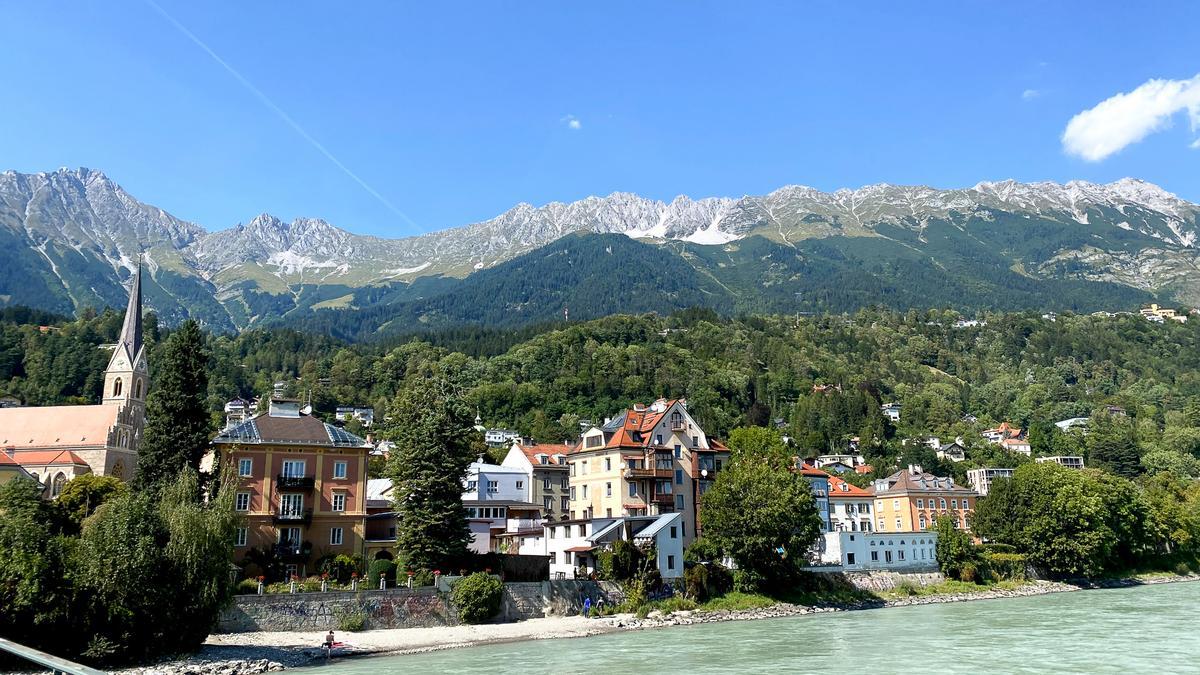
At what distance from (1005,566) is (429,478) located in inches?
2053

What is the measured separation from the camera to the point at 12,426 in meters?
85.8

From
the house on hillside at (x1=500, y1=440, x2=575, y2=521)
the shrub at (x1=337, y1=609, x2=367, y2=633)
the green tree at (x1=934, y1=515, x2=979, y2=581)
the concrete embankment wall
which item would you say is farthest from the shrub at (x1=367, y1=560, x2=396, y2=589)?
the green tree at (x1=934, y1=515, x2=979, y2=581)

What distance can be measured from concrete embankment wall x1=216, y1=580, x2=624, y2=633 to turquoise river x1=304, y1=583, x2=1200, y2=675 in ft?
18.8

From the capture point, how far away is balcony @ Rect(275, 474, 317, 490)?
55.5 metres

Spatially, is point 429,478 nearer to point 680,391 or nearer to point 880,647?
point 880,647

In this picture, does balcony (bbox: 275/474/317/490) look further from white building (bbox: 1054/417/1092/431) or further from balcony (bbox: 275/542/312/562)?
white building (bbox: 1054/417/1092/431)

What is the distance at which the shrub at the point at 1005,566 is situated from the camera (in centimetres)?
7438

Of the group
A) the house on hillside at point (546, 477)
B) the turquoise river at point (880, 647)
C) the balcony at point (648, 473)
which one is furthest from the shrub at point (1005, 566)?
the house on hillside at point (546, 477)

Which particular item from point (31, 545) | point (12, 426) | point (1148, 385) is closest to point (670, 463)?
point (31, 545)

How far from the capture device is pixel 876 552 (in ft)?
242

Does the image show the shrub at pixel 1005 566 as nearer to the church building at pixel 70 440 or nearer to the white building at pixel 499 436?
the church building at pixel 70 440

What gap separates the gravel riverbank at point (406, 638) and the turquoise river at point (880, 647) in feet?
4.62

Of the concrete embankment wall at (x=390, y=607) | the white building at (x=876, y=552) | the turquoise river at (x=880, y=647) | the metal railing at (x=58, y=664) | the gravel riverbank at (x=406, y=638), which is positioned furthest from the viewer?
the white building at (x=876, y=552)

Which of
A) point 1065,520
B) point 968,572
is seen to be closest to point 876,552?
point 968,572
